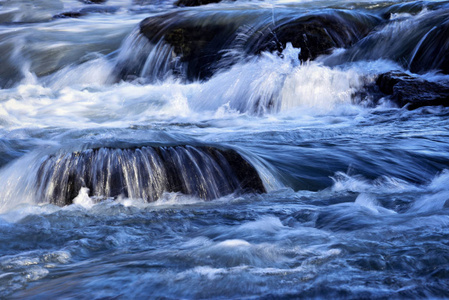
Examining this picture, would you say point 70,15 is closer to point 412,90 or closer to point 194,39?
point 194,39

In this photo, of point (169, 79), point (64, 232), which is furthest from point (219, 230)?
point (169, 79)

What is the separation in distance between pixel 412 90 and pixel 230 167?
4.18 m

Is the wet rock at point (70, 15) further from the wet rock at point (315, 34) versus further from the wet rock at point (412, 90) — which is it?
the wet rock at point (412, 90)

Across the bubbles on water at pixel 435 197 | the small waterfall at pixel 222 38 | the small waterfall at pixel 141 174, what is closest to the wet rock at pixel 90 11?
the small waterfall at pixel 222 38

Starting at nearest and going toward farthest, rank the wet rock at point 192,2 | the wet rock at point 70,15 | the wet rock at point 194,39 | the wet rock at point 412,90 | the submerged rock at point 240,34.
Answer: the wet rock at point 412,90
the submerged rock at point 240,34
the wet rock at point 194,39
the wet rock at point 192,2
the wet rock at point 70,15

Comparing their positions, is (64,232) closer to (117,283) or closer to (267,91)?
(117,283)

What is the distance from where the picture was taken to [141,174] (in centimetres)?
477

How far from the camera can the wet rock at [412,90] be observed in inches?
315

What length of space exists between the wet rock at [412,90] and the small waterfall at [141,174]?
150 inches

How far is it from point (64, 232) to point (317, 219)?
1.74 metres

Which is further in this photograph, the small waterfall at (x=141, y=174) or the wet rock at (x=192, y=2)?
the wet rock at (x=192, y=2)

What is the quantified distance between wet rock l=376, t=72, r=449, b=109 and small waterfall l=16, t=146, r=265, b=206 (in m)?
3.82

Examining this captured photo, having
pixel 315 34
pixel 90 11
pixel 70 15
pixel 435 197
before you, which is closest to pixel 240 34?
pixel 315 34

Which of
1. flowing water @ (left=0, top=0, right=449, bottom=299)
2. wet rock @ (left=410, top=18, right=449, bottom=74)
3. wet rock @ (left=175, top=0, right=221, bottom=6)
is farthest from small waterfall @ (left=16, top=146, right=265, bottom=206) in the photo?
wet rock @ (left=175, top=0, right=221, bottom=6)
